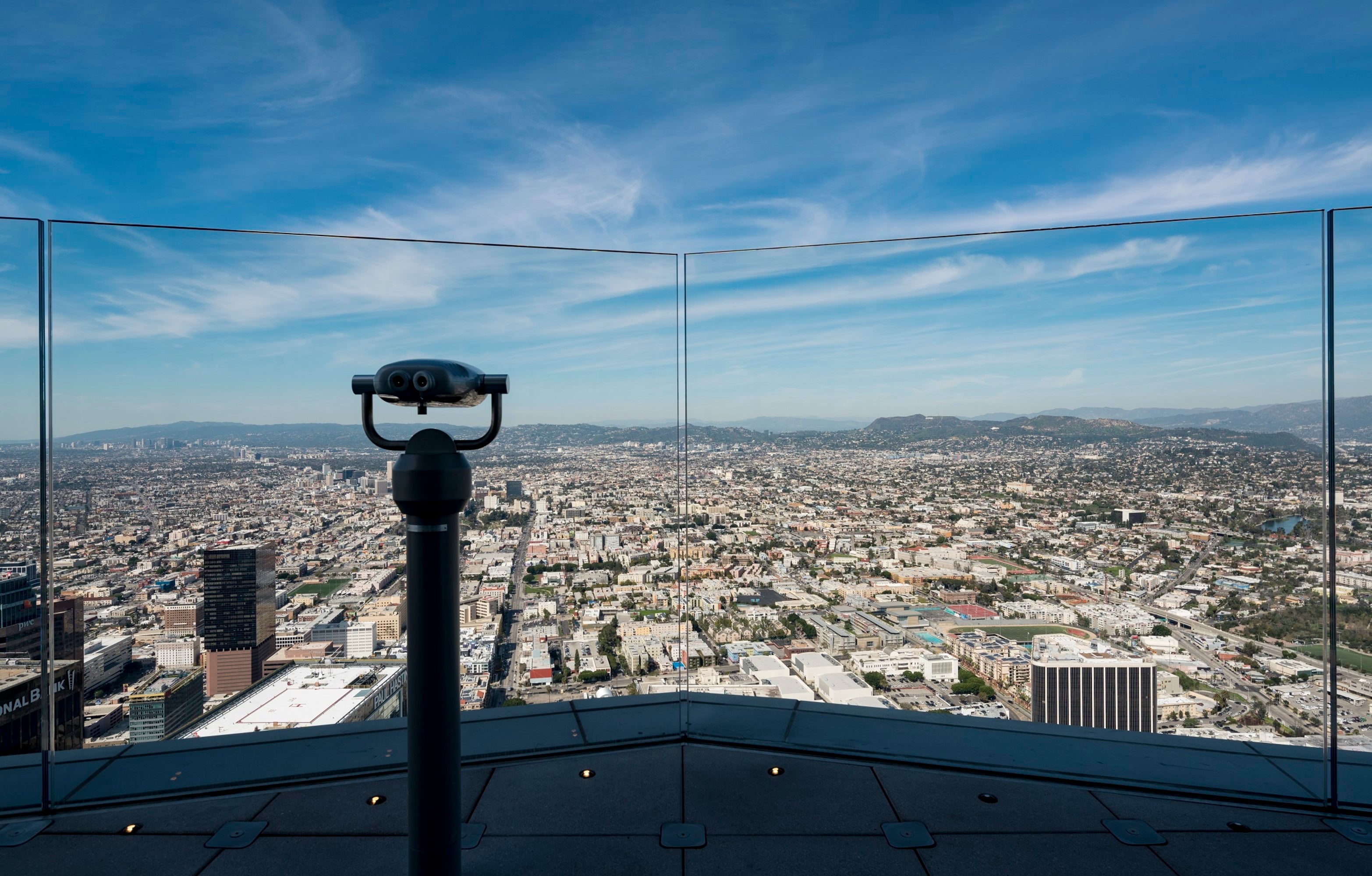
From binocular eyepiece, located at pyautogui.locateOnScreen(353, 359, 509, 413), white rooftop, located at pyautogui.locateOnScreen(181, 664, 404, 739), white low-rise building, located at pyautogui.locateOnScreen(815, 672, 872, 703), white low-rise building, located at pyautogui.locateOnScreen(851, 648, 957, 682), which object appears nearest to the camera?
binocular eyepiece, located at pyautogui.locateOnScreen(353, 359, 509, 413)

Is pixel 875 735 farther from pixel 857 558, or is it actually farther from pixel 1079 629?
pixel 1079 629

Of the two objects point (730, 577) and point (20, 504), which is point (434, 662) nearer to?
point (730, 577)

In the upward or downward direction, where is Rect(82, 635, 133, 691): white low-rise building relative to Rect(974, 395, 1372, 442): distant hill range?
downward

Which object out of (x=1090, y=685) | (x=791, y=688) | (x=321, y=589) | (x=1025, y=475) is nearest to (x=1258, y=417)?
(x=1025, y=475)

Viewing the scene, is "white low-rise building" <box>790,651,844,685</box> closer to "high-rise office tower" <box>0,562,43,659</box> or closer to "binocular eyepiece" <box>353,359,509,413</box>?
"binocular eyepiece" <box>353,359,509,413</box>

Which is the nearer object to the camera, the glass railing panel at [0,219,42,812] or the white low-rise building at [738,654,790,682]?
the glass railing panel at [0,219,42,812]

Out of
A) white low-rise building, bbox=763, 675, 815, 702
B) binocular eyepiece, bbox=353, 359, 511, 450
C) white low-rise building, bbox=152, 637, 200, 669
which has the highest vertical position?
binocular eyepiece, bbox=353, 359, 511, 450

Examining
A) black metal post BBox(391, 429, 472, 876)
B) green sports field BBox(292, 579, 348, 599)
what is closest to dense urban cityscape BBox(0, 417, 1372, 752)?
green sports field BBox(292, 579, 348, 599)
